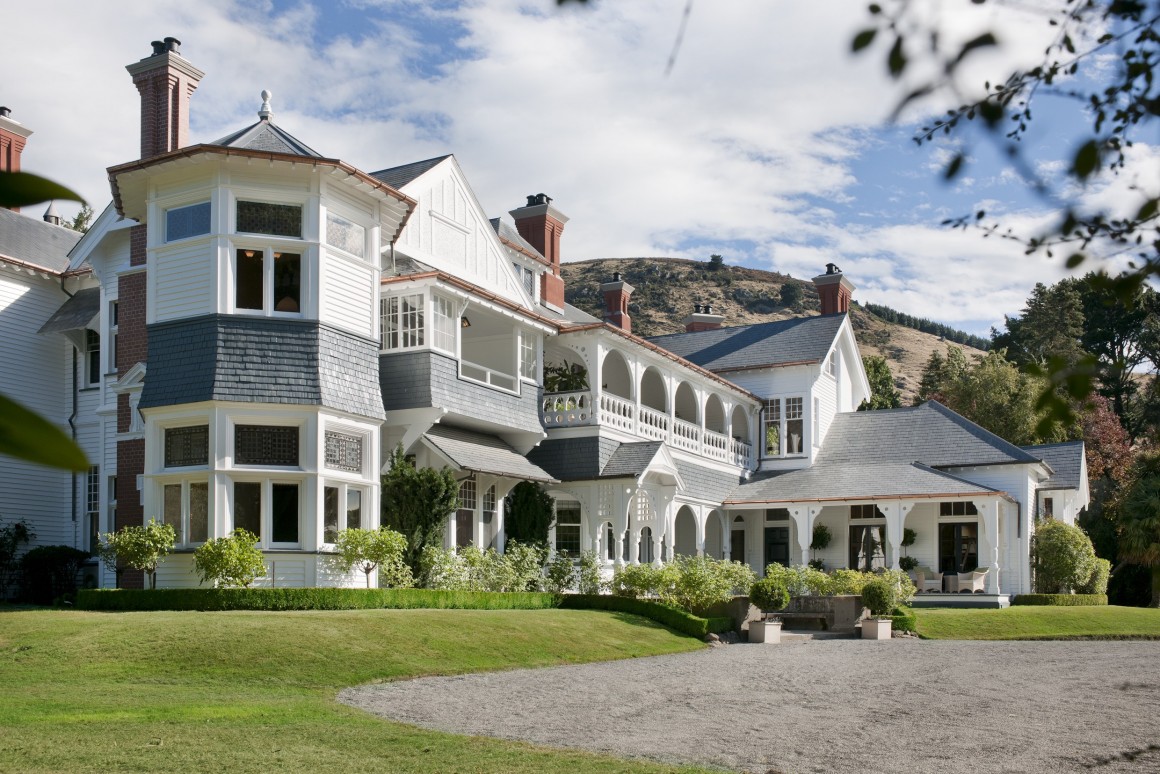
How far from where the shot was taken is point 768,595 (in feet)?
88.0

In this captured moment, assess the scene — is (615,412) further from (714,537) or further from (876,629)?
(714,537)

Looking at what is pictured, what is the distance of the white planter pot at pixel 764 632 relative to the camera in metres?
24.8

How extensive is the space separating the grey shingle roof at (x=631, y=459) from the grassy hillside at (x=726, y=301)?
71285mm

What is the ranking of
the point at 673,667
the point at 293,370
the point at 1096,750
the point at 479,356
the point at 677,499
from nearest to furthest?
the point at 1096,750
the point at 673,667
the point at 293,370
the point at 479,356
the point at 677,499

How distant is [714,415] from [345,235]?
2060cm

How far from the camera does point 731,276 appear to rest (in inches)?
4796

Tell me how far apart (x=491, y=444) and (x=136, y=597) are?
385 inches

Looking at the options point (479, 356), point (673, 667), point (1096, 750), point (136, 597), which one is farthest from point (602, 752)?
point (479, 356)

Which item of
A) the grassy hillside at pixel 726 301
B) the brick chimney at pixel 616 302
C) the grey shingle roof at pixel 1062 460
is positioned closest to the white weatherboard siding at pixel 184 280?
the brick chimney at pixel 616 302

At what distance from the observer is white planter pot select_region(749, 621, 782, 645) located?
2484 cm

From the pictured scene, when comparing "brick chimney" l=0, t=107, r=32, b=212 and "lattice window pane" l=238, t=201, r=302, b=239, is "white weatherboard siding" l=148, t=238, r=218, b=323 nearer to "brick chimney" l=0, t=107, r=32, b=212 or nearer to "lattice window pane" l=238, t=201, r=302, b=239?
"lattice window pane" l=238, t=201, r=302, b=239

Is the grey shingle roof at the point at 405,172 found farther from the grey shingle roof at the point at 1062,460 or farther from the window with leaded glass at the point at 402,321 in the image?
the grey shingle roof at the point at 1062,460

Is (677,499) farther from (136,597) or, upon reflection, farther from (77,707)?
(77,707)

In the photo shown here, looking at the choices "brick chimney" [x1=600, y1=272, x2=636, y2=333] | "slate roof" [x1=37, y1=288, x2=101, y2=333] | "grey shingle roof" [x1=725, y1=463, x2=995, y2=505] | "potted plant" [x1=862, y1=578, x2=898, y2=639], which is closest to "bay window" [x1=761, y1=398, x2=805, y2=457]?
"grey shingle roof" [x1=725, y1=463, x2=995, y2=505]
